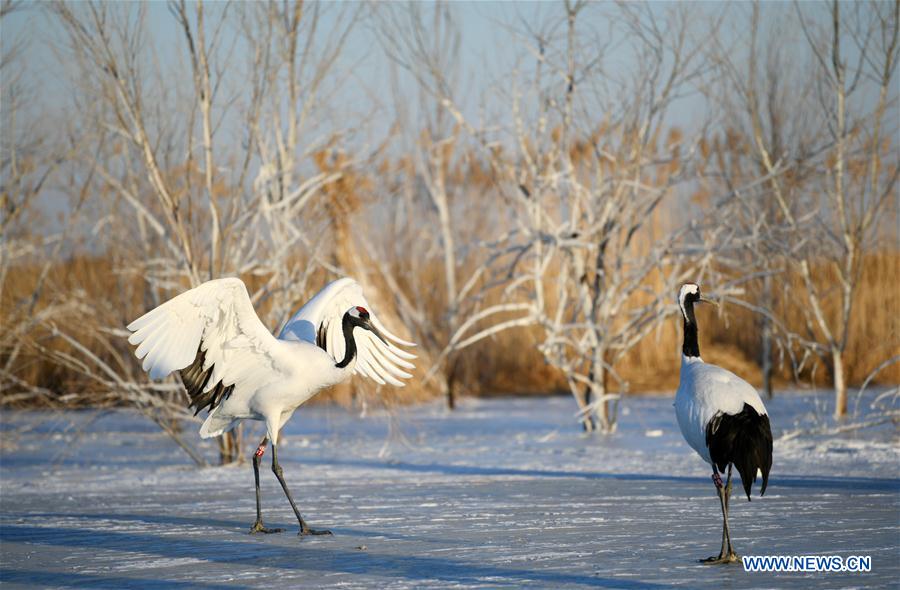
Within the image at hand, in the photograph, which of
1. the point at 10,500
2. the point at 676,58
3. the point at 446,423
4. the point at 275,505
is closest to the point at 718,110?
the point at 676,58

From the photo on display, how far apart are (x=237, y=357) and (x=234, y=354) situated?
3 centimetres

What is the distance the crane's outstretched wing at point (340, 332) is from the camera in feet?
28.8

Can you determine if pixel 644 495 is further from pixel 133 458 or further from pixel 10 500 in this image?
pixel 133 458

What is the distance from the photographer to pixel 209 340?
7770mm

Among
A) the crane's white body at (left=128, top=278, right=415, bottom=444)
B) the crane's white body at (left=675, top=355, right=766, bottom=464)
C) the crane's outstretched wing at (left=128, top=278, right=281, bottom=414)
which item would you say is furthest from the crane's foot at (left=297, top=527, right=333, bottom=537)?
the crane's white body at (left=675, top=355, right=766, bottom=464)

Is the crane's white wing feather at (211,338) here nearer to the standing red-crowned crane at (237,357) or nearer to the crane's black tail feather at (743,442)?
the standing red-crowned crane at (237,357)

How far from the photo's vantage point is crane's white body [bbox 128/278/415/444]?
7.46 m

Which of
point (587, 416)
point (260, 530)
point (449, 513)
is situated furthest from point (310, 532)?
point (587, 416)

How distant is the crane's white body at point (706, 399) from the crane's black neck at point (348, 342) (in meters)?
2.51

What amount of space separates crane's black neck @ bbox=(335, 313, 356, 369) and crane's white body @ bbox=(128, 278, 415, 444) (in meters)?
0.04

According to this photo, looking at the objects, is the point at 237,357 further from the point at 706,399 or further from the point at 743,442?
the point at 743,442

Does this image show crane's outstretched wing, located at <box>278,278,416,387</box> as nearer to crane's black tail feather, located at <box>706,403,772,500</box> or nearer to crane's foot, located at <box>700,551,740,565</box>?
crane's black tail feather, located at <box>706,403,772,500</box>

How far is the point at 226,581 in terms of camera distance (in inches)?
222

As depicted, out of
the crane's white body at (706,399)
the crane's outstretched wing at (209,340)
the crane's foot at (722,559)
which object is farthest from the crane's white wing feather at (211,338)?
the crane's foot at (722,559)
